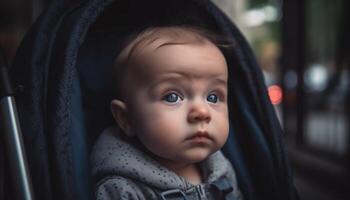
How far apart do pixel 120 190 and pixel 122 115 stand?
232mm

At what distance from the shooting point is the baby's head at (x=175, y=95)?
1.30 m

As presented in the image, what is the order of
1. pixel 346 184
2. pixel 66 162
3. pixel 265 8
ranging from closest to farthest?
pixel 66 162 < pixel 346 184 < pixel 265 8

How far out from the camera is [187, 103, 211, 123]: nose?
50.4 inches

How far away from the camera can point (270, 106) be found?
60.9 inches

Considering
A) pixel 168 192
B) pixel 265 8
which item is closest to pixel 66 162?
pixel 168 192

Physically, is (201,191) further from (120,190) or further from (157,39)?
(157,39)

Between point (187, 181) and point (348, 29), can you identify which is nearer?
point (187, 181)

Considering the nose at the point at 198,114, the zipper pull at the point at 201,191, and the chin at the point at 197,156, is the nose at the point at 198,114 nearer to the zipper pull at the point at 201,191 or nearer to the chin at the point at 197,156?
the chin at the point at 197,156

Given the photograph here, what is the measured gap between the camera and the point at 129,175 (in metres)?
1.31

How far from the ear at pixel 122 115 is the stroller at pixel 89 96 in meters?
0.13

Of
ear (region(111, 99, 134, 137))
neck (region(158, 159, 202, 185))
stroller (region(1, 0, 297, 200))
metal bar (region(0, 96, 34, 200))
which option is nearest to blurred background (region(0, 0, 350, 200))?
stroller (region(1, 0, 297, 200))

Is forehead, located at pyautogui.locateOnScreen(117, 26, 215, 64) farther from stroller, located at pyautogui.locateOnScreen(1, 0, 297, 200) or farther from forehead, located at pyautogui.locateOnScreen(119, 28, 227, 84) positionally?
stroller, located at pyautogui.locateOnScreen(1, 0, 297, 200)

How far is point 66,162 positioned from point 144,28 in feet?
1.58

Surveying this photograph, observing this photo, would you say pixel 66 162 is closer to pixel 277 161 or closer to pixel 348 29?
pixel 277 161
